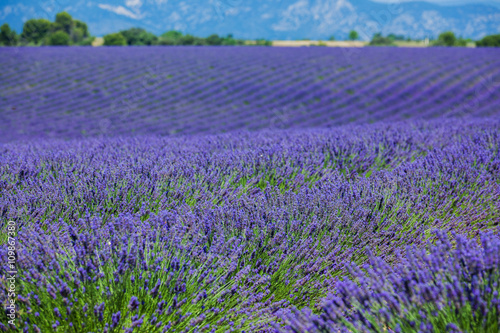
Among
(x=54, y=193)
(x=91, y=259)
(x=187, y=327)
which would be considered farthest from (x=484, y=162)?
(x=54, y=193)

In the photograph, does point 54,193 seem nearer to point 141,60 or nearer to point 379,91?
point 379,91

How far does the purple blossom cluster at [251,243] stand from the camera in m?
1.18

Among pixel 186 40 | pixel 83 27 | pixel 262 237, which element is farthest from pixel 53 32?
pixel 262 237

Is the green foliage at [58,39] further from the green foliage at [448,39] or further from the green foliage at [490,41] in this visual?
the green foliage at [490,41]

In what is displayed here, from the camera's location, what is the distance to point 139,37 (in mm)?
23000

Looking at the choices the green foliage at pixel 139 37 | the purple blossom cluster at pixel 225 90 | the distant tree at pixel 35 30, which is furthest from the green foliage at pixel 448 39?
the distant tree at pixel 35 30

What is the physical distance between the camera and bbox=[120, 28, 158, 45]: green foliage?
897 inches

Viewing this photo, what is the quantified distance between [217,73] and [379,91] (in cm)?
401

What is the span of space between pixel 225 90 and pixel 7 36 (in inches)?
682

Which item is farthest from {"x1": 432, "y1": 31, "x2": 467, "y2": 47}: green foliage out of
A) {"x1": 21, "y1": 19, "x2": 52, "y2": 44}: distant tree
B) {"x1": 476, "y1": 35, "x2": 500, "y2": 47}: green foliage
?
Result: {"x1": 21, "y1": 19, "x2": 52, "y2": 44}: distant tree

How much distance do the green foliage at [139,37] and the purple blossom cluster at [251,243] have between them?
2137cm

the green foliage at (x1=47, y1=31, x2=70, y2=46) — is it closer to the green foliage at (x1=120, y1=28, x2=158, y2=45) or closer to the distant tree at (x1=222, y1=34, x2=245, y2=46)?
the green foliage at (x1=120, y1=28, x2=158, y2=45)

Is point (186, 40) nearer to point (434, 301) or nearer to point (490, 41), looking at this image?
point (490, 41)

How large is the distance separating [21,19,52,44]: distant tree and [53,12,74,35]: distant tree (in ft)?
1.53
